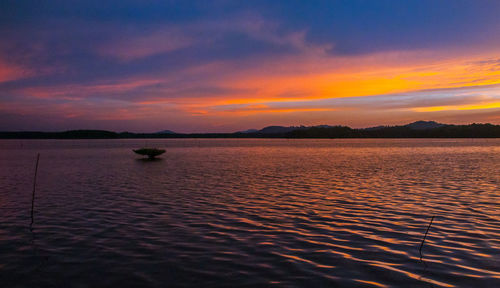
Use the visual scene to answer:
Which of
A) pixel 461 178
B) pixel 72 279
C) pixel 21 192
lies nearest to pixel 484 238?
pixel 72 279

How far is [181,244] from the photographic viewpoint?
1011 centimetres

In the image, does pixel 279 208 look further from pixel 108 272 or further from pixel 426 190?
pixel 426 190

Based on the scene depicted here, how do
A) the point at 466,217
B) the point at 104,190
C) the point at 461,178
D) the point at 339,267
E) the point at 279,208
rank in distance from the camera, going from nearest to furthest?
the point at 339,267 < the point at 466,217 < the point at 279,208 < the point at 104,190 < the point at 461,178

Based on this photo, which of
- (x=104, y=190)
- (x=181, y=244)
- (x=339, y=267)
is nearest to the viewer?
(x=339, y=267)

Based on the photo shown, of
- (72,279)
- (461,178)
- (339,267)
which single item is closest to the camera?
(72,279)

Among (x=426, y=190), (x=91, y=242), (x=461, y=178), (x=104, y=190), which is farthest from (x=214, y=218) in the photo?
(x=461, y=178)

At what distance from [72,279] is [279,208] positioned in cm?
923

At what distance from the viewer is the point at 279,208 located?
1527cm

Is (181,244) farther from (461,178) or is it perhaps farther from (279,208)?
(461,178)

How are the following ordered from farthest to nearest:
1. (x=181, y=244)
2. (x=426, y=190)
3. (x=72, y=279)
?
(x=426, y=190) < (x=181, y=244) < (x=72, y=279)

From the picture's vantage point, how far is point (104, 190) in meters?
21.5

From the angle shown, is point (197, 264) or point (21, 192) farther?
point (21, 192)

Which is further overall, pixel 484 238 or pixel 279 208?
pixel 279 208

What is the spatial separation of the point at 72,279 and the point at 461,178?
87.3 ft
